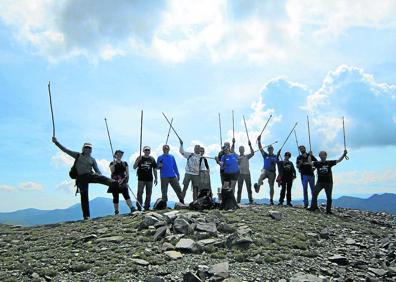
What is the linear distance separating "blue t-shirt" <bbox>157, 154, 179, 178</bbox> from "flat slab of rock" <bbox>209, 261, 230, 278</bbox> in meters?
9.71

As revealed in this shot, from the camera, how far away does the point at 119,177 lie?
61.8 ft

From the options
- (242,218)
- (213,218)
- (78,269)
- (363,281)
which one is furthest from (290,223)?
(78,269)

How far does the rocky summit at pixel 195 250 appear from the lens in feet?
35.2

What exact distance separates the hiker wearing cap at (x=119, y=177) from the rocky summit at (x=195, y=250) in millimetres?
1324

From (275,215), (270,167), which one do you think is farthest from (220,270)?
(270,167)

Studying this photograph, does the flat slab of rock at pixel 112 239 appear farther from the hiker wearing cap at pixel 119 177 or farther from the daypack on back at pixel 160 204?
the daypack on back at pixel 160 204

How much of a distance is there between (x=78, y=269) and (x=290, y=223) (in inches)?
374

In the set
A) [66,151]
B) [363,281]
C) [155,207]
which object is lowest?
[363,281]

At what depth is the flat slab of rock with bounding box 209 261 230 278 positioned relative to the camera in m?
10.3

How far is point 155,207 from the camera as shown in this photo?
19.3 m

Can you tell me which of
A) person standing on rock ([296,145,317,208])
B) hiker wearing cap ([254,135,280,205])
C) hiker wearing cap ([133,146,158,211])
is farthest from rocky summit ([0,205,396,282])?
hiker wearing cap ([254,135,280,205])

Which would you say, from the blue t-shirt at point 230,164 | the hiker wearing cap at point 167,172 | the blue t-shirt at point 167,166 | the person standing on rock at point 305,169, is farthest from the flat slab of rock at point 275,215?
the blue t-shirt at point 167,166

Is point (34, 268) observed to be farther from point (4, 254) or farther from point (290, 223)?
point (290, 223)

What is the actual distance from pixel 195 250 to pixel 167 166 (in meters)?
8.34
